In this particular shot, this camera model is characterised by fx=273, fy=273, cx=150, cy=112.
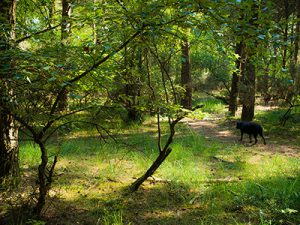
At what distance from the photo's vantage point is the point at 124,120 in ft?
13.6

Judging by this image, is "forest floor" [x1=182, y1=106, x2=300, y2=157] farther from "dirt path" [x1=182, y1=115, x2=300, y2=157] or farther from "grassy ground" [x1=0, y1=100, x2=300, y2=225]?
"grassy ground" [x1=0, y1=100, x2=300, y2=225]

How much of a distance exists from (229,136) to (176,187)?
225 inches

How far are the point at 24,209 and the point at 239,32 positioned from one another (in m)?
4.03

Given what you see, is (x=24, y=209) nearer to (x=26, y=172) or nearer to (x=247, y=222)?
(x=26, y=172)

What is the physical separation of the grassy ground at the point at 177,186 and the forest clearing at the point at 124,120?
26 millimetres

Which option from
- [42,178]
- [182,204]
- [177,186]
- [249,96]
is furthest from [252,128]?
[42,178]

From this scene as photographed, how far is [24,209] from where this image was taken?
4.24m

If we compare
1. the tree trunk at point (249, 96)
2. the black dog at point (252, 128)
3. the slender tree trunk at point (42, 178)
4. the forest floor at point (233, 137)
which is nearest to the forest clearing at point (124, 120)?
the slender tree trunk at point (42, 178)

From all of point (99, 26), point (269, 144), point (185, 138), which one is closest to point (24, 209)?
point (99, 26)

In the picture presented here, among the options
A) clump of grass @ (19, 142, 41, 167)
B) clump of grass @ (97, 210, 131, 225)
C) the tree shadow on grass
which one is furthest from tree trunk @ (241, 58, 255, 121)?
clump of grass @ (97, 210, 131, 225)

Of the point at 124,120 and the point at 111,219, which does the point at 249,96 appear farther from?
the point at 111,219

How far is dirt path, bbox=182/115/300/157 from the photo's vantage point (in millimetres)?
8477

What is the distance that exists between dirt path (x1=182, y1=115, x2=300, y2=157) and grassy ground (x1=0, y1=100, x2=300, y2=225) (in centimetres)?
13

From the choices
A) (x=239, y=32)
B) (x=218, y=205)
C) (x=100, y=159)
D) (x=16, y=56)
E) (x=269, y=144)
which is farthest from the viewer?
(x=269, y=144)
